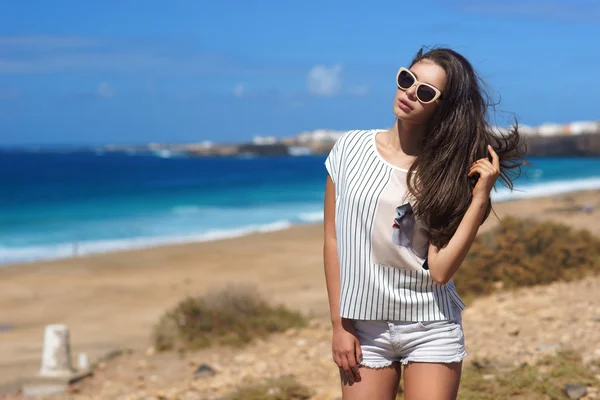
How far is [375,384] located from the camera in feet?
9.88

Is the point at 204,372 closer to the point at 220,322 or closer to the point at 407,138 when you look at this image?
the point at 220,322

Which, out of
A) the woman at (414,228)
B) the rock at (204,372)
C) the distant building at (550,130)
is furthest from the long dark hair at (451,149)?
the distant building at (550,130)

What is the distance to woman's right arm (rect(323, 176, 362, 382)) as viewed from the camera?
9.90 ft

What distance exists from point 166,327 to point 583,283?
176 inches

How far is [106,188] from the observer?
204ft

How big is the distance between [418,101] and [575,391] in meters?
2.84

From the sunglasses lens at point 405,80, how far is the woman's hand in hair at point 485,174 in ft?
1.17

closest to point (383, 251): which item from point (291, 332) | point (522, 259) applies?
point (291, 332)

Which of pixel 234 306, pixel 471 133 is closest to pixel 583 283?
pixel 234 306

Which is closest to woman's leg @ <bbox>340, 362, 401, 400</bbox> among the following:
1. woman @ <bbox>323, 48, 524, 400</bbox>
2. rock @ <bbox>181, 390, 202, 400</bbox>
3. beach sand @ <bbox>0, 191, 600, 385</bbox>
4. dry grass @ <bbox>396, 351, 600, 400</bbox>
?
woman @ <bbox>323, 48, 524, 400</bbox>

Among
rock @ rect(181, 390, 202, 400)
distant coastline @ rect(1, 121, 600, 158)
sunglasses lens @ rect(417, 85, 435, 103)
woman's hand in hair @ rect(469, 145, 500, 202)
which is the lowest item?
rock @ rect(181, 390, 202, 400)

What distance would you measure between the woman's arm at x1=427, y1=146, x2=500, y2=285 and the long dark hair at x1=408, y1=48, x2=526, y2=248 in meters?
0.04

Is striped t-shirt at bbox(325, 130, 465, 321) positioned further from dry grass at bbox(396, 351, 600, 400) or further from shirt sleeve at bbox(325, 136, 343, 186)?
dry grass at bbox(396, 351, 600, 400)

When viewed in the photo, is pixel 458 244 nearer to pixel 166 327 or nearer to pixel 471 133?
pixel 471 133
